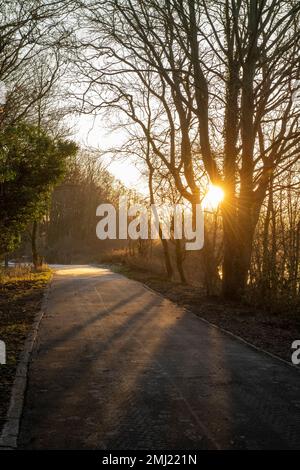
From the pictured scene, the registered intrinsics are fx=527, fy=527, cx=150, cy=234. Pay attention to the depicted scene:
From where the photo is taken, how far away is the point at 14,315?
13336mm

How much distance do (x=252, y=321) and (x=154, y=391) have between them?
21.7 ft

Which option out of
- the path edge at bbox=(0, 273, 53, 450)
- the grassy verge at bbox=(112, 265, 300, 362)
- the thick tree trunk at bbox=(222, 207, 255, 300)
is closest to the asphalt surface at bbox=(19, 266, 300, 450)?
the path edge at bbox=(0, 273, 53, 450)

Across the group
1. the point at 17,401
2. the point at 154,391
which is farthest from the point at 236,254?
the point at 17,401

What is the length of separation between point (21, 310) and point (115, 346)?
213 inches

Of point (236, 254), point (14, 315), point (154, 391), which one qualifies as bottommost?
point (154, 391)

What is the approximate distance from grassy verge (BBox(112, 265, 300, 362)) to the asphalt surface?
1.69ft

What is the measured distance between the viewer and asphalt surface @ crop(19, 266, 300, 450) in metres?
5.15

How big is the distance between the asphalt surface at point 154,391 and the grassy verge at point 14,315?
12.4 inches

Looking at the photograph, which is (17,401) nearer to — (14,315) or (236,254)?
(14,315)

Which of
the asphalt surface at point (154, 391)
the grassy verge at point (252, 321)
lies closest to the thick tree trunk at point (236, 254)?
the grassy verge at point (252, 321)

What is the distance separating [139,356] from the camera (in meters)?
8.85

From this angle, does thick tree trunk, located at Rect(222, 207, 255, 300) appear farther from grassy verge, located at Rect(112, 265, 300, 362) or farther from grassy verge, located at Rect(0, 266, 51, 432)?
grassy verge, located at Rect(0, 266, 51, 432)

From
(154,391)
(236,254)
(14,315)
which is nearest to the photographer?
(154,391)
